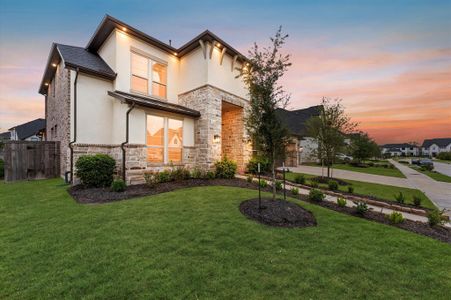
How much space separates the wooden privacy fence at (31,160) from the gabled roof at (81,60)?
16.1 ft

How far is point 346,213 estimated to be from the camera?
5406 millimetres

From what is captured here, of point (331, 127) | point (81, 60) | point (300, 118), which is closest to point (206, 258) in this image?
point (81, 60)

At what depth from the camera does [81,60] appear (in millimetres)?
9148

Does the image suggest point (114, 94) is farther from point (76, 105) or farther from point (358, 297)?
point (358, 297)

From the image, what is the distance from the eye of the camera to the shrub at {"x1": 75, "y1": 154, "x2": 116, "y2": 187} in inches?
294

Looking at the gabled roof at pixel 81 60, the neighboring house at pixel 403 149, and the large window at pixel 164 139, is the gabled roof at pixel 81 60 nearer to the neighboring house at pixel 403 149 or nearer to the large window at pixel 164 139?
the large window at pixel 164 139

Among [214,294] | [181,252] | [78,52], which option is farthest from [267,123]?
[78,52]

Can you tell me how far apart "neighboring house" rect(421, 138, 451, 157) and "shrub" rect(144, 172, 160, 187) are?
364 ft

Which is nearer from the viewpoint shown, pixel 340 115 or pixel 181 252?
pixel 181 252

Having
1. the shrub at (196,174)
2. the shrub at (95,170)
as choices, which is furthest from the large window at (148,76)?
the shrub at (196,174)

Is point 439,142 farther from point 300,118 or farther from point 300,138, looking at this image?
point 300,138

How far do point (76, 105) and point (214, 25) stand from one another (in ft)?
28.0

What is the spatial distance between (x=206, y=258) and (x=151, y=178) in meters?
5.64

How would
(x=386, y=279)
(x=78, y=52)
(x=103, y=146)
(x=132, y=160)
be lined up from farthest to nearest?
(x=78, y=52) → (x=103, y=146) → (x=132, y=160) → (x=386, y=279)
